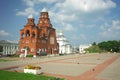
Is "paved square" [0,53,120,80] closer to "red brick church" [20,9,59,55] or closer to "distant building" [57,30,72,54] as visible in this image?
"red brick church" [20,9,59,55]

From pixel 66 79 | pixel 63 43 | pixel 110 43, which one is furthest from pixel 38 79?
pixel 110 43

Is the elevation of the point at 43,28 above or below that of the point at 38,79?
above

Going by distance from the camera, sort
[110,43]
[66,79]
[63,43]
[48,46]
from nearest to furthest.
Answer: [66,79] < [48,46] < [63,43] < [110,43]

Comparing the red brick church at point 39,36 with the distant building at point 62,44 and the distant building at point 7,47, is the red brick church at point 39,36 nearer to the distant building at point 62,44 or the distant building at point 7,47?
the distant building at point 7,47

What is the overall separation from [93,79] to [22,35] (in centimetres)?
5506

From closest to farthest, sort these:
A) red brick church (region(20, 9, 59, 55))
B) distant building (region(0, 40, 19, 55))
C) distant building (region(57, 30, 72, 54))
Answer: red brick church (region(20, 9, 59, 55)) < distant building (region(0, 40, 19, 55)) < distant building (region(57, 30, 72, 54))

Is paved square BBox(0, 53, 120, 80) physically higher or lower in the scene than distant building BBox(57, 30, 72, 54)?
lower

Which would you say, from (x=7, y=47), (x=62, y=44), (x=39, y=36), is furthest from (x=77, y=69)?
(x=62, y=44)

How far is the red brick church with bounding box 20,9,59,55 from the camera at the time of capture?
62.5m

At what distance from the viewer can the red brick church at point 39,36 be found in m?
62.5

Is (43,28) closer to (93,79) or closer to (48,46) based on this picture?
(48,46)

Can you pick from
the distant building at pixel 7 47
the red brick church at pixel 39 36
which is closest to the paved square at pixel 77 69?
the red brick church at pixel 39 36

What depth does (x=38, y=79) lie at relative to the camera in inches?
513

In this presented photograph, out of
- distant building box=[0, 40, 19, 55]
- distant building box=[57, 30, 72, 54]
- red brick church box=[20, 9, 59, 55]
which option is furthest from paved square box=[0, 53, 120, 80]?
distant building box=[57, 30, 72, 54]
